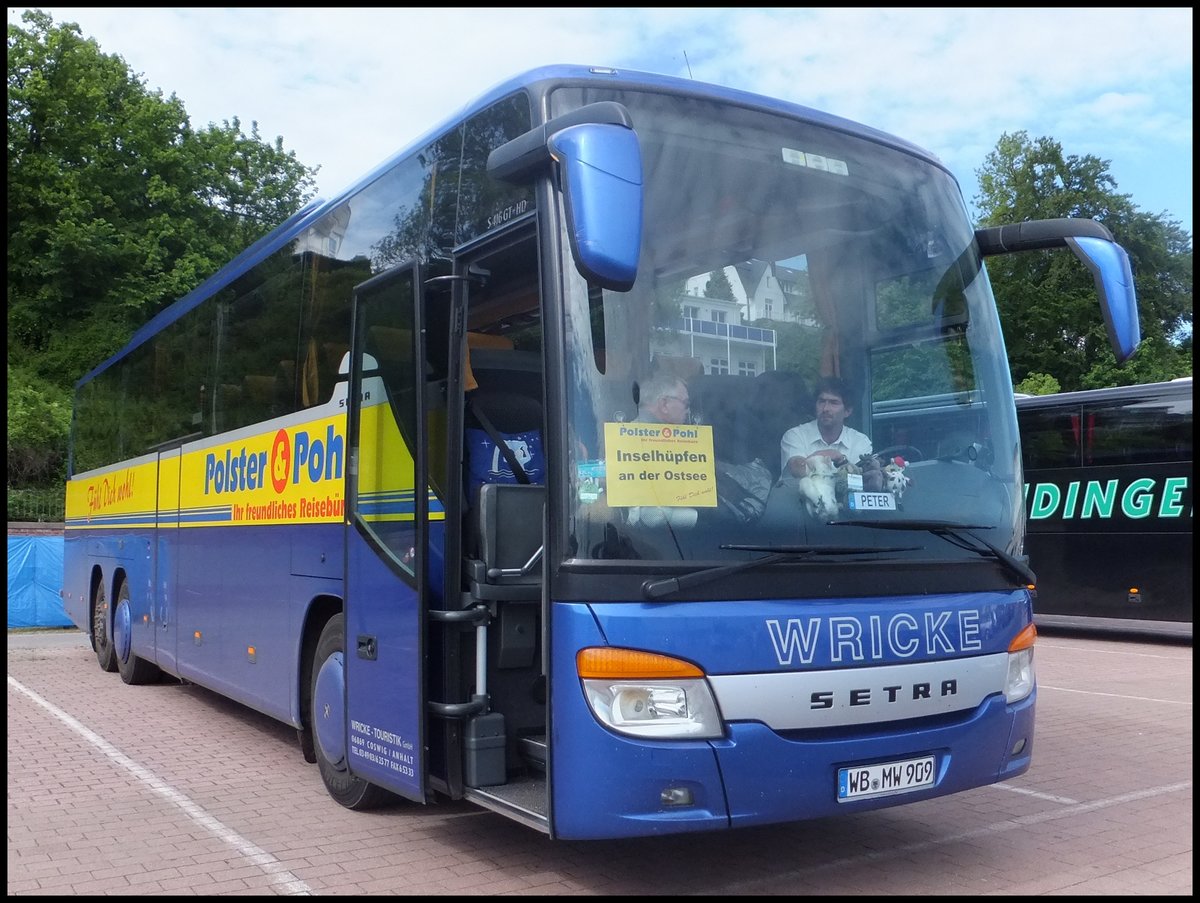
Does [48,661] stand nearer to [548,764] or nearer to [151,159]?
[548,764]

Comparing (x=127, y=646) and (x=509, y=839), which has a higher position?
(x=127, y=646)

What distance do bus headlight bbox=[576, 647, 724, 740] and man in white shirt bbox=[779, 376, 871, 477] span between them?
0.96 m

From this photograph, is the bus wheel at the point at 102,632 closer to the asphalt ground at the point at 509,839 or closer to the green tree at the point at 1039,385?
the asphalt ground at the point at 509,839

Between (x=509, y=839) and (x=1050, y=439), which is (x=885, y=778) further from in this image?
(x=1050, y=439)

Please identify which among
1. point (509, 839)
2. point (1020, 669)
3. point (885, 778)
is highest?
point (1020, 669)

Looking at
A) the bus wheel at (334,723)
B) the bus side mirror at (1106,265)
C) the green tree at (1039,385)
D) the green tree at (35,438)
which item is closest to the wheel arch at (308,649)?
the bus wheel at (334,723)

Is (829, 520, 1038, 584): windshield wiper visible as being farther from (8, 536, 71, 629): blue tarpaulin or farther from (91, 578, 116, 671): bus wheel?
(8, 536, 71, 629): blue tarpaulin

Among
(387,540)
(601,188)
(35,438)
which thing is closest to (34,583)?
(35,438)

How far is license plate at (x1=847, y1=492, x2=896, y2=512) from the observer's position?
5113mm

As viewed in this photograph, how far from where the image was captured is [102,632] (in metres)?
13.5

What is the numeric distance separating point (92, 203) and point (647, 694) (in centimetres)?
3737

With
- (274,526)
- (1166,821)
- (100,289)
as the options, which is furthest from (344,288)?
(100,289)

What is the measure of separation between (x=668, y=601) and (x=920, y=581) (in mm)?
1237

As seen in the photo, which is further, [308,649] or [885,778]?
[308,649]
